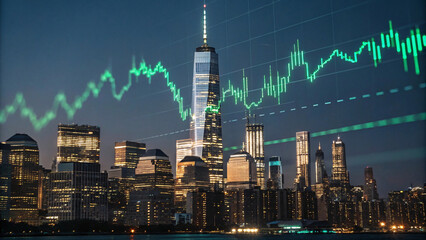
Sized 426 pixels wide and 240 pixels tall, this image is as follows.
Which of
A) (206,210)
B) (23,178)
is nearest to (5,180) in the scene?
(23,178)

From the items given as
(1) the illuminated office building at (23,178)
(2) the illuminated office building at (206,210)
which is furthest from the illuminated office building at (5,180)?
(2) the illuminated office building at (206,210)

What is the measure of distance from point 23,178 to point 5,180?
16.6 feet

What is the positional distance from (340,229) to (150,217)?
58380 millimetres

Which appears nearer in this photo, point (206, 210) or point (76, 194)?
point (76, 194)

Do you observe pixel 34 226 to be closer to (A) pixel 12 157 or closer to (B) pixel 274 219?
(A) pixel 12 157

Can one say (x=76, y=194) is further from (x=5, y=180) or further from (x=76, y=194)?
(x=5, y=180)

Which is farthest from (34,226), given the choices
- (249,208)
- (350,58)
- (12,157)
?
(350,58)

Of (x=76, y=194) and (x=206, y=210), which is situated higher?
(x=76, y=194)

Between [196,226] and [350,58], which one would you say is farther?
[196,226]

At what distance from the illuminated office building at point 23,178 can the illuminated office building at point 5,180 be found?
1009 mm

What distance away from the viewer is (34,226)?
557 ft

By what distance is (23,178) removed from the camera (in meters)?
184

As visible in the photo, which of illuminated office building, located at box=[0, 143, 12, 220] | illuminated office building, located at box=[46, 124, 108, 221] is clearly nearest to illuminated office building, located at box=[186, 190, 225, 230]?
illuminated office building, located at box=[46, 124, 108, 221]

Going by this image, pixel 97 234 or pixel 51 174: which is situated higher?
pixel 51 174
